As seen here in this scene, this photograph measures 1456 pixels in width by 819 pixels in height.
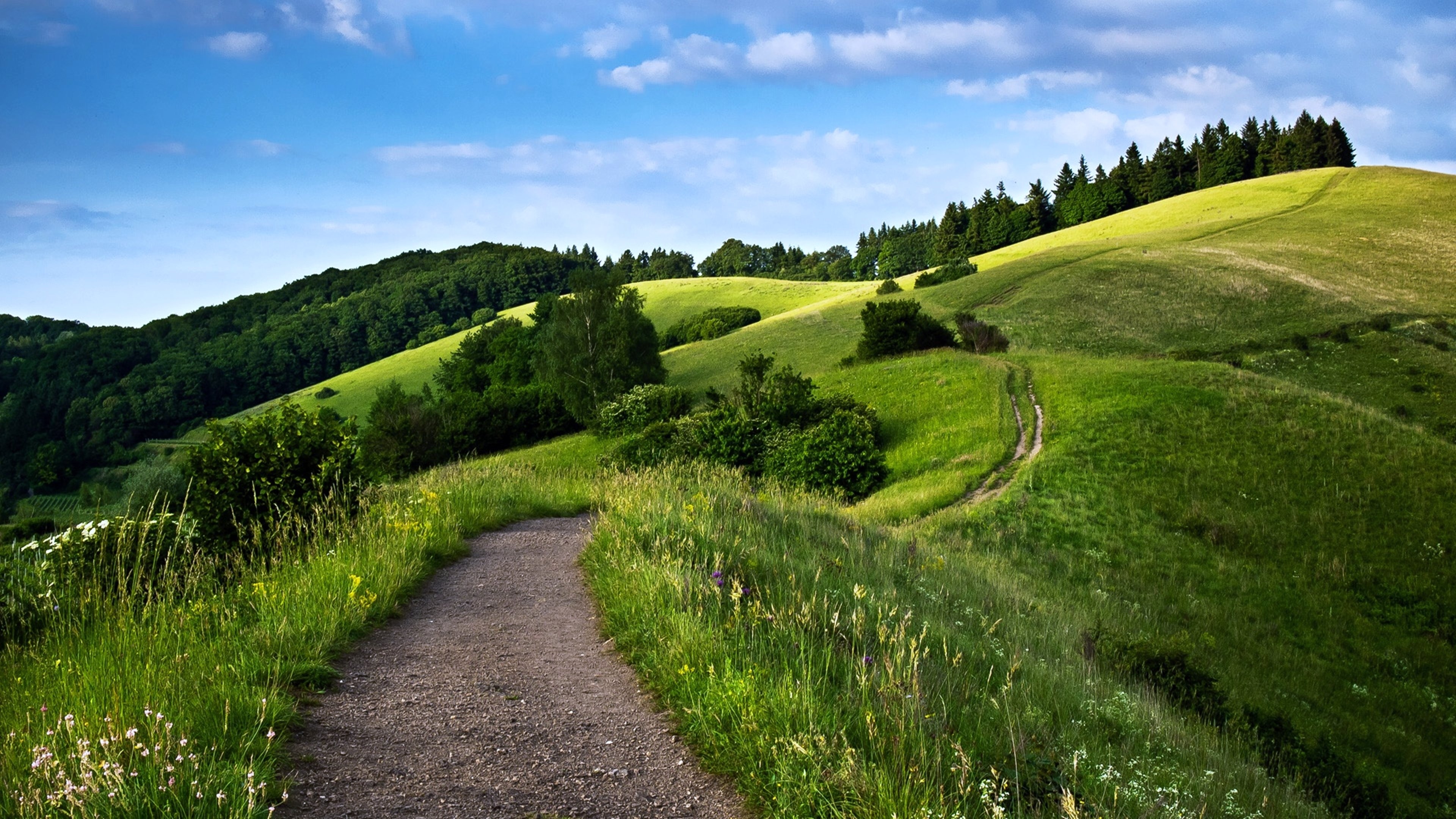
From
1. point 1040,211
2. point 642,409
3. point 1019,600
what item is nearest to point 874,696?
point 1019,600

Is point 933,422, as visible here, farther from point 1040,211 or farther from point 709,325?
point 1040,211

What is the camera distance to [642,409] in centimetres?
4212

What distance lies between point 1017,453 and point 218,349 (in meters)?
108

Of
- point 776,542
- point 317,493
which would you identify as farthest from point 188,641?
point 776,542

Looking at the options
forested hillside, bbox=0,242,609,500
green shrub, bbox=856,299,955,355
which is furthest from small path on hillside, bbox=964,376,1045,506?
forested hillside, bbox=0,242,609,500

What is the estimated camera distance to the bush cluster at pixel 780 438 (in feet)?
81.3

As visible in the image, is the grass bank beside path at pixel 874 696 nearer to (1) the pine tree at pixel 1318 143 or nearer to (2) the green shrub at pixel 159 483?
(2) the green shrub at pixel 159 483

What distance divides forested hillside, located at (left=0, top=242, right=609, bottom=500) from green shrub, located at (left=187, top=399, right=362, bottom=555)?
213 feet

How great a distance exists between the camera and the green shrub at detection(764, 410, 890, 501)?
24609 mm

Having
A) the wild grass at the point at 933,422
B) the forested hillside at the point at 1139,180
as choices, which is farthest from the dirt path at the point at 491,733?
the forested hillside at the point at 1139,180

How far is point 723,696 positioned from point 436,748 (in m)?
1.68

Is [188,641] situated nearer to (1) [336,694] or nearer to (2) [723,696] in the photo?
(1) [336,694]

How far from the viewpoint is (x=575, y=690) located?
5730 mm

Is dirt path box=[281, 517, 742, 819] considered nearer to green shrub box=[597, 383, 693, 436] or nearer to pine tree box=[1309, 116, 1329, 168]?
green shrub box=[597, 383, 693, 436]
